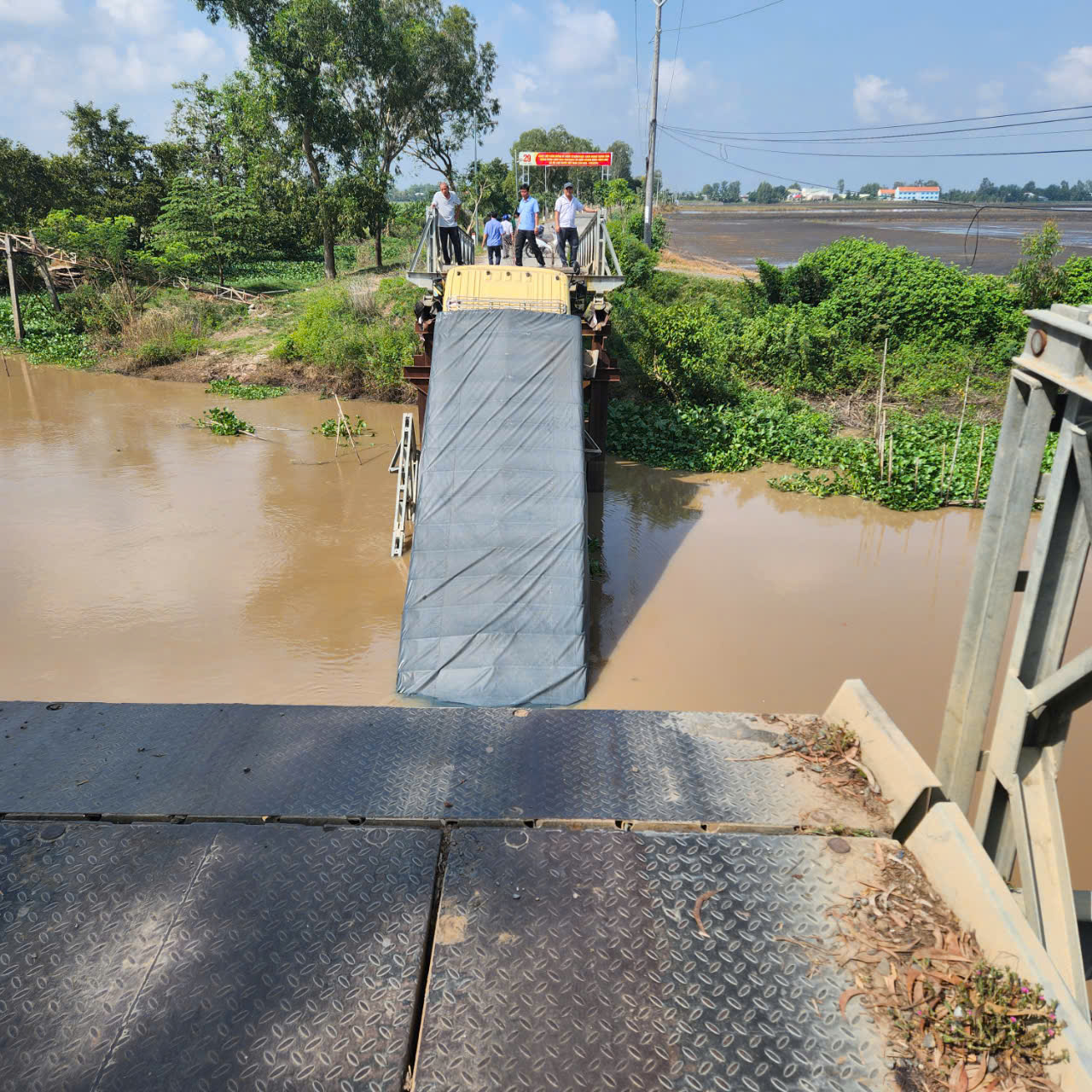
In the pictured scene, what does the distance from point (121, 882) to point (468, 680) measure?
4344mm

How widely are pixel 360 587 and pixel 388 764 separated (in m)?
6.62

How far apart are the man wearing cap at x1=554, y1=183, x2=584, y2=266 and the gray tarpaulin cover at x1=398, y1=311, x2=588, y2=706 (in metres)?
5.17

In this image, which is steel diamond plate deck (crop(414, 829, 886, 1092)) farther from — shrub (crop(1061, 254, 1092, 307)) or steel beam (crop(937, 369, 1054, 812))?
shrub (crop(1061, 254, 1092, 307))

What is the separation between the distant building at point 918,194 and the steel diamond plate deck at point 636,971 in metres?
161

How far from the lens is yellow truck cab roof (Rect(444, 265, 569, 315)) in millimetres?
10898

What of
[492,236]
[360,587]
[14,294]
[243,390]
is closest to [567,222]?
[492,236]

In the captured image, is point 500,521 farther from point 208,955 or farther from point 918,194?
point 918,194

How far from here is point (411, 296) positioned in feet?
70.3

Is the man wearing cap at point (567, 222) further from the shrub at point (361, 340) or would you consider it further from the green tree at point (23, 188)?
the green tree at point (23, 188)

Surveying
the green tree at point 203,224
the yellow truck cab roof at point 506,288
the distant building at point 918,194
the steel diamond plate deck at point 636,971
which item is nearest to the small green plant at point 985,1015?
the steel diamond plate deck at point 636,971

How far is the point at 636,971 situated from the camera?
2.81 meters

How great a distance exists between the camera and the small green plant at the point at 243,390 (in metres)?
19.0

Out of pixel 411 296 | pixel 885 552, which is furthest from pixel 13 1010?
pixel 411 296

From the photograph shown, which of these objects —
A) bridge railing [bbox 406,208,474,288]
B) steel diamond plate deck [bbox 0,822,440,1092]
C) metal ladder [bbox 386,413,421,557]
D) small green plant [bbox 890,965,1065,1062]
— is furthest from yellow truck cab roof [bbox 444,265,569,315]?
small green plant [bbox 890,965,1065,1062]
